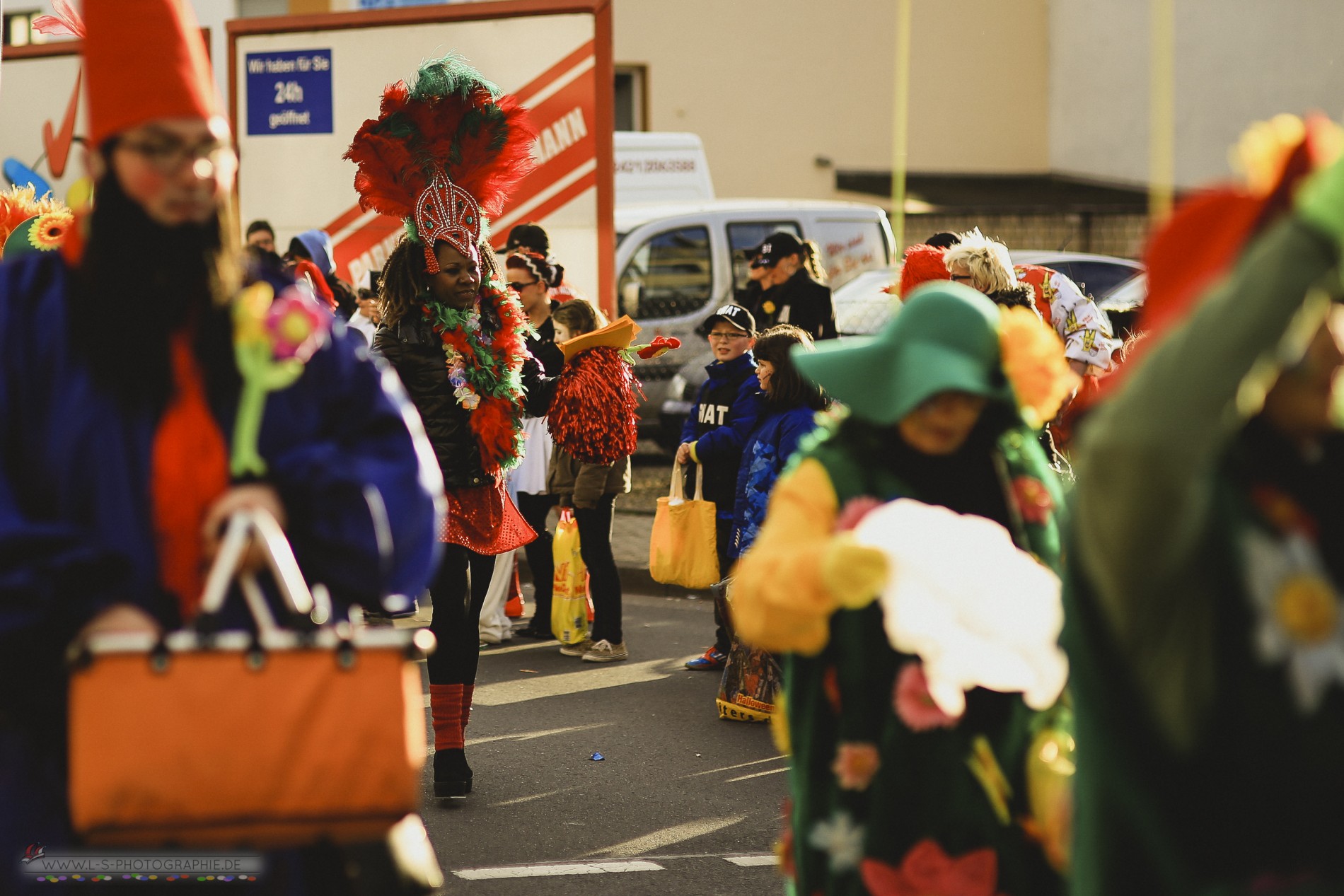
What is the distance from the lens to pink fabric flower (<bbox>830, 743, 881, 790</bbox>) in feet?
10.4

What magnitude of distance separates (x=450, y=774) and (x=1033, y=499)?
10.3 ft

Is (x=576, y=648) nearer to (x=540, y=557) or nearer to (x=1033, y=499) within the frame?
(x=540, y=557)

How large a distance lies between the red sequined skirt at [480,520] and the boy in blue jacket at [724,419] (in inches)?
71.1

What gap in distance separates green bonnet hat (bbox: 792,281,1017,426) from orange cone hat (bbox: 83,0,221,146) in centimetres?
132

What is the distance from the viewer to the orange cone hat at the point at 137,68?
2457 mm

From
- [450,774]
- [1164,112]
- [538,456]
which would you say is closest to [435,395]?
[450,774]

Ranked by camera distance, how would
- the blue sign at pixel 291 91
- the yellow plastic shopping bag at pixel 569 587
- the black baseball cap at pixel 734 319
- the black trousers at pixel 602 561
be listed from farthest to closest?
the blue sign at pixel 291 91 < the yellow plastic shopping bag at pixel 569 587 < the black trousers at pixel 602 561 < the black baseball cap at pixel 734 319

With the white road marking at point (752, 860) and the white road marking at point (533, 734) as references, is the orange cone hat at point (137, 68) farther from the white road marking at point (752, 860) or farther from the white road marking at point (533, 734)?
the white road marking at point (533, 734)

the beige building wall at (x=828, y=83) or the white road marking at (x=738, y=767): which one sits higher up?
the beige building wall at (x=828, y=83)

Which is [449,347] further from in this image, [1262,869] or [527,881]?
[1262,869]

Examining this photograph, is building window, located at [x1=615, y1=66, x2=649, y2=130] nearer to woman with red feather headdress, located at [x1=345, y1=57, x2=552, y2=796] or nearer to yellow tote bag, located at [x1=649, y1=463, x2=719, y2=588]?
yellow tote bag, located at [x1=649, y1=463, x2=719, y2=588]

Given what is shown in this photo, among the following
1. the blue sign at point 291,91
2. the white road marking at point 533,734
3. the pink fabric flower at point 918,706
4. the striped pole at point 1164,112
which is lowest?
the white road marking at point 533,734

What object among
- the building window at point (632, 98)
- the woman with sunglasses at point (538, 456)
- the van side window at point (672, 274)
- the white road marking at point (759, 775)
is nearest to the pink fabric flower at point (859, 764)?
the white road marking at point (759, 775)

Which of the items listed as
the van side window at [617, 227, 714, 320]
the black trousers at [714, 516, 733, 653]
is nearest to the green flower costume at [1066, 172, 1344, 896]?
the black trousers at [714, 516, 733, 653]
